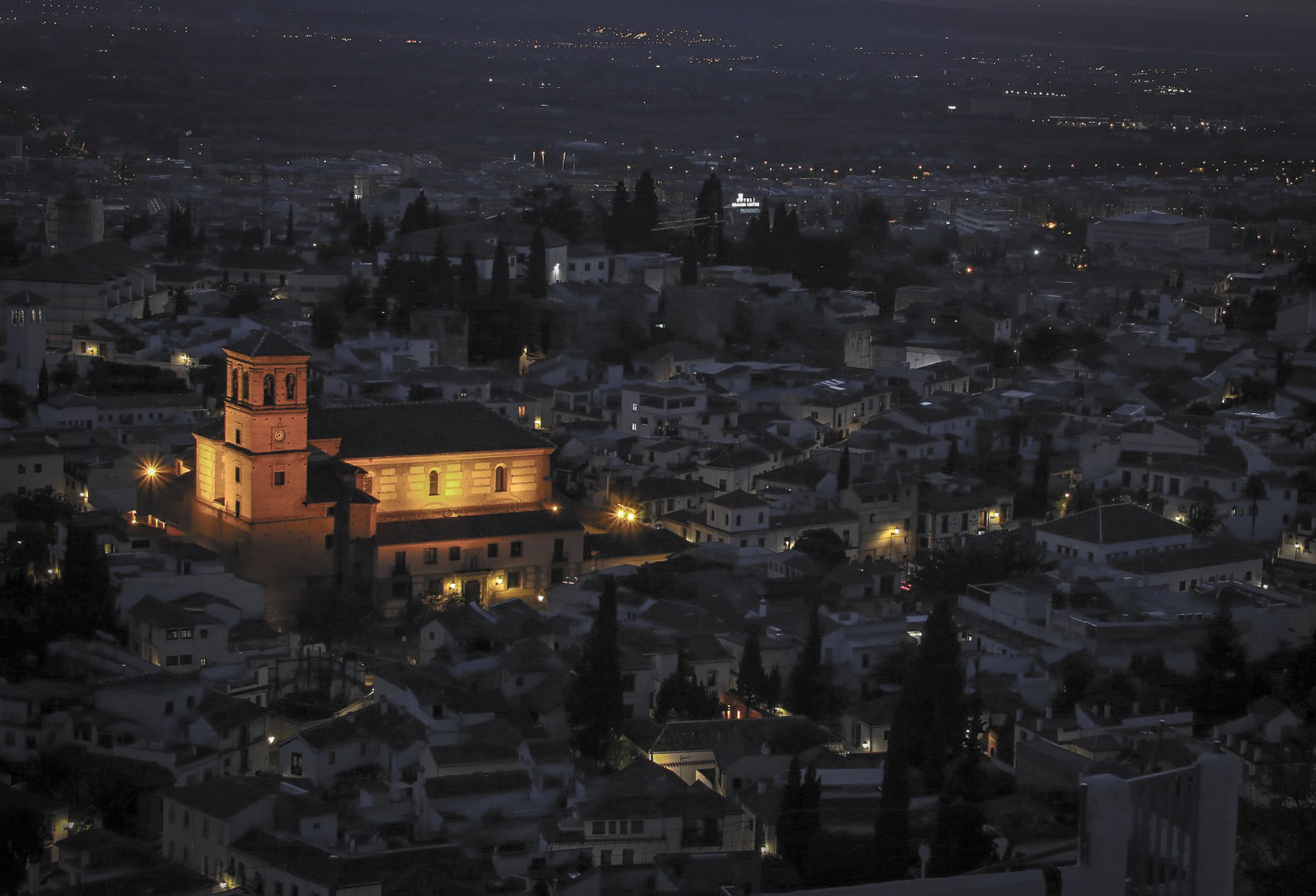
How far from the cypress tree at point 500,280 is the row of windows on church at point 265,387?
820 centimetres

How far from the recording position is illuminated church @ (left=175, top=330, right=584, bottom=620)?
589 inches

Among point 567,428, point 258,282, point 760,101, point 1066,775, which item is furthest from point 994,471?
point 760,101

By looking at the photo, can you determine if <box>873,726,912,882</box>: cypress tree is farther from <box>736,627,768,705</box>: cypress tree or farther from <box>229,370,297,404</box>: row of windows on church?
<box>229,370,297,404</box>: row of windows on church

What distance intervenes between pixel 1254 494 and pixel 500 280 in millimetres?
8251

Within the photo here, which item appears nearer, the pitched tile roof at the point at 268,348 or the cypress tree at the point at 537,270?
the pitched tile roof at the point at 268,348

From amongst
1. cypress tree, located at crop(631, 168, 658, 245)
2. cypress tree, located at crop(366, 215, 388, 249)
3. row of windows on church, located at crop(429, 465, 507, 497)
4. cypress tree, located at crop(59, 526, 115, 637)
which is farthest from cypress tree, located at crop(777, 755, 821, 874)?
cypress tree, located at crop(366, 215, 388, 249)

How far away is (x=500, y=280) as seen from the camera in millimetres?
23203

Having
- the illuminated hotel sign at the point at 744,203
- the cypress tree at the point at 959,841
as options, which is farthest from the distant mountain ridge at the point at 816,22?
the cypress tree at the point at 959,841

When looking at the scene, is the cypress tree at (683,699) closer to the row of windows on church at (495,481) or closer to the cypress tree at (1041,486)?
the row of windows on church at (495,481)

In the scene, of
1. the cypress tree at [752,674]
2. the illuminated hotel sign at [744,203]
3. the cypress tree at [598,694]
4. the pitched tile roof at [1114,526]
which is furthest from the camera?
the illuminated hotel sign at [744,203]

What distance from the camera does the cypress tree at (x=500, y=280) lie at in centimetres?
2322

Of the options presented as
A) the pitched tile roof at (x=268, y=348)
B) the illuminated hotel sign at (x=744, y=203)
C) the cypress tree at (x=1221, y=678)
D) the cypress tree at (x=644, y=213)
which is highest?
the pitched tile roof at (x=268, y=348)

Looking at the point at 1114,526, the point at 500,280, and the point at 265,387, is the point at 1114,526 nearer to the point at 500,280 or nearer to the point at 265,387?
the point at 265,387

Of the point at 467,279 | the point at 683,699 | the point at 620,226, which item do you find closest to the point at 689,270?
the point at 620,226
